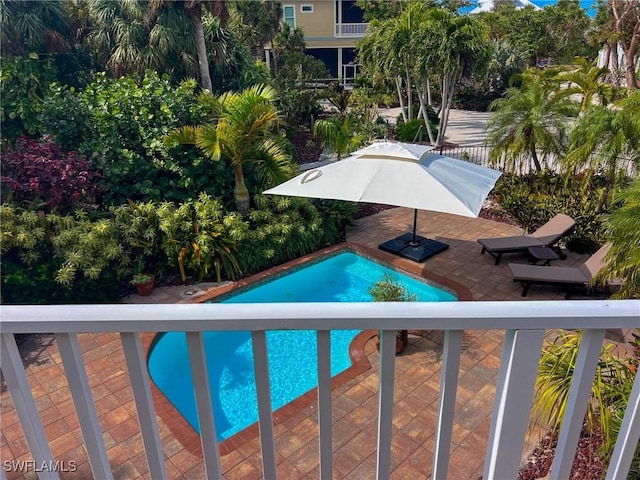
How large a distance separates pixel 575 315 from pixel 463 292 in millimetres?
6174

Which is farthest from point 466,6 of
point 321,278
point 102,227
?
point 102,227

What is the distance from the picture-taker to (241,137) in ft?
26.3

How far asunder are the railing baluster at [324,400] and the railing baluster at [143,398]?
507 mm

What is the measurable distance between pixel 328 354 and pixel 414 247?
7.51 meters

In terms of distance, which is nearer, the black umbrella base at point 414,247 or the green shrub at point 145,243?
the green shrub at point 145,243

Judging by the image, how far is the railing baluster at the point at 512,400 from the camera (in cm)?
117

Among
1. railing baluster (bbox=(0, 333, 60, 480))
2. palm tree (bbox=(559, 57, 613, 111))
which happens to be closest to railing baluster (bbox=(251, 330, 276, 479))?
railing baluster (bbox=(0, 333, 60, 480))

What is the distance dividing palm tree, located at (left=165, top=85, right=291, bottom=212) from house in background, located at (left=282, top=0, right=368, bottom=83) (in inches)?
1051

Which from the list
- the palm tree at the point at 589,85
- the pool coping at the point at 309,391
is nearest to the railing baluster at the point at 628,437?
the pool coping at the point at 309,391

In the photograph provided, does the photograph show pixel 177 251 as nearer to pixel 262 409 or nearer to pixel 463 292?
pixel 463 292

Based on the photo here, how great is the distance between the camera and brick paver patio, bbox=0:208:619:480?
3.87 meters

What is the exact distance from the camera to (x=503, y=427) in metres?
1.28

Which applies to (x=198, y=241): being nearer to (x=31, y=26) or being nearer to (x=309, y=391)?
(x=309, y=391)

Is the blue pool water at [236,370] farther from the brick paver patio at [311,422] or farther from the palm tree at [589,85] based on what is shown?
the palm tree at [589,85]
